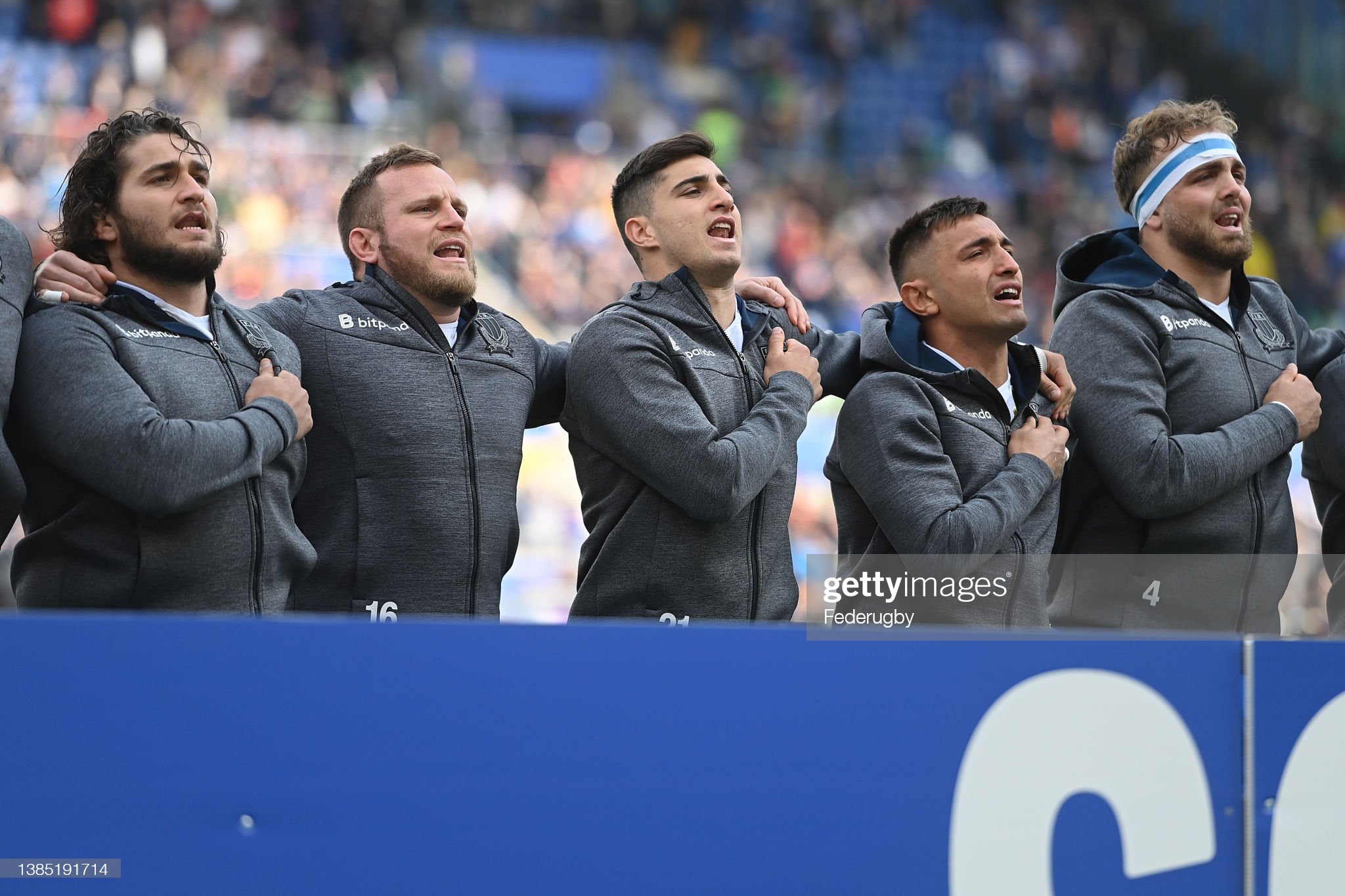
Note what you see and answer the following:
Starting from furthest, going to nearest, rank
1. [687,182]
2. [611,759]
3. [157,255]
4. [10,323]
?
1. [687,182]
2. [157,255]
3. [10,323]
4. [611,759]

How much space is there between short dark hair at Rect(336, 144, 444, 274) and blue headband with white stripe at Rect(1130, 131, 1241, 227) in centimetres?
166

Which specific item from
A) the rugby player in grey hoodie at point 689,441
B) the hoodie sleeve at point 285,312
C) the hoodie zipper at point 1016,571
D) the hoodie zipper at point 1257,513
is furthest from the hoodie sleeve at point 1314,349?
the hoodie sleeve at point 285,312

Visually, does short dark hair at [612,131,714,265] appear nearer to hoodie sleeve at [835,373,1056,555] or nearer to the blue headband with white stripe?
hoodie sleeve at [835,373,1056,555]

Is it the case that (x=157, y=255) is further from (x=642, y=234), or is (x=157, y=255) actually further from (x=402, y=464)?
(x=642, y=234)

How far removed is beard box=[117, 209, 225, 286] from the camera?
9.73 feet

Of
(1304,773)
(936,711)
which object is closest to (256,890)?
(936,711)

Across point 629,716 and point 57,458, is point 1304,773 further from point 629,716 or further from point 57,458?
point 57,458

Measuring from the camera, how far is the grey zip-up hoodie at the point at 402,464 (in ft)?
10.0

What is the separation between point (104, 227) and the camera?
9.86 feet

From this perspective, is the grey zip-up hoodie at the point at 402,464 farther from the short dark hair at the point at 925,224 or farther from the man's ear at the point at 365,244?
the short dark hair at the point at 925,224

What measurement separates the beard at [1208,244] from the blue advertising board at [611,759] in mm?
1283

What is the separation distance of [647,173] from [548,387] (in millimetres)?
544

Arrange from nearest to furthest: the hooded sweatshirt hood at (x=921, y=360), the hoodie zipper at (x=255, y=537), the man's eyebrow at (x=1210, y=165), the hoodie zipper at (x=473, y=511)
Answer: the hoodie zipper at (x=255, y=537) → the hoodie zipper at (x=473, y=511) → the hooded sweatshirt hood at (x=921, y=360) → the man's eyebrow at (x=1210, y=165)

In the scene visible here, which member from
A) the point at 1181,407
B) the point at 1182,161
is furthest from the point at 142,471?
the point at 1182,161
